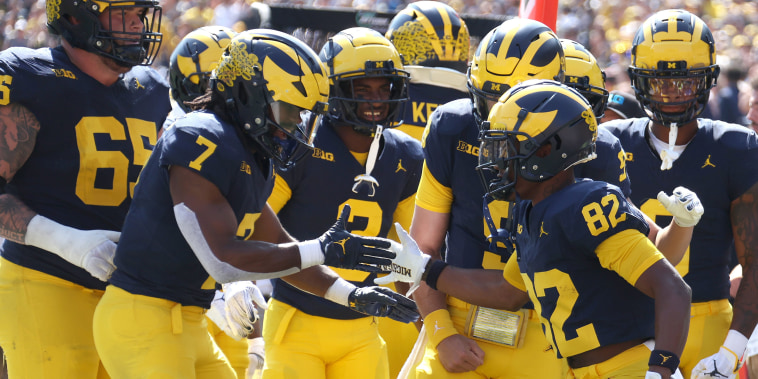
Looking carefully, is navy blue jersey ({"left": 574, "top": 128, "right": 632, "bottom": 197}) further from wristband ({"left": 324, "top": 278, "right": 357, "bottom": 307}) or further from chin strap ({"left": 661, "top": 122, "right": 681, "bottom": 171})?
wristband ({"left": 324, "top": 278, "right": 357, "bottom": 307})

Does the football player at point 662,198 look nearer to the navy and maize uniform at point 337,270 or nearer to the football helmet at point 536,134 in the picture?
the football helmet at point 536,134

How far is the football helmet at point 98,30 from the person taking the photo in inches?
148

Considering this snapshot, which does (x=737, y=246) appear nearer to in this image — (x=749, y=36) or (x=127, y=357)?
(x=127, y=357)

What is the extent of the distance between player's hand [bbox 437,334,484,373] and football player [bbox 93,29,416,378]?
497 mm

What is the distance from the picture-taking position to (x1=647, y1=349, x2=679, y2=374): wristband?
2551 millimetres

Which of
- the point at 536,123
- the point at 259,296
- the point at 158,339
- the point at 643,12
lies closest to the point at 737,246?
the point at 536,123

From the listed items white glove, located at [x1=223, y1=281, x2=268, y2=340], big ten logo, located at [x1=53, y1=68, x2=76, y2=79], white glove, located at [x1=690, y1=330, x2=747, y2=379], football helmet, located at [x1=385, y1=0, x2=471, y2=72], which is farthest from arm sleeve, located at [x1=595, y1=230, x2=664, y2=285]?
football helmet, located at [x1=385, y1=0, x2=471, y2=72]

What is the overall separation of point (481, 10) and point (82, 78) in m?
10.5

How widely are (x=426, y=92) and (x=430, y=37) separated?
48 cm

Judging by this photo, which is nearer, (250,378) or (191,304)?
(191,304)

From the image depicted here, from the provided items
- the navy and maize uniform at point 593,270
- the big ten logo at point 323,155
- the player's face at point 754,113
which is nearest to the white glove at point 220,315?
the big ten logo at point 323,155

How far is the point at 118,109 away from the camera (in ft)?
12.5

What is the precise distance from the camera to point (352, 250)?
3113 millimetres

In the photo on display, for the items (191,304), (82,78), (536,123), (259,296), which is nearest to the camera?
(536,123)
